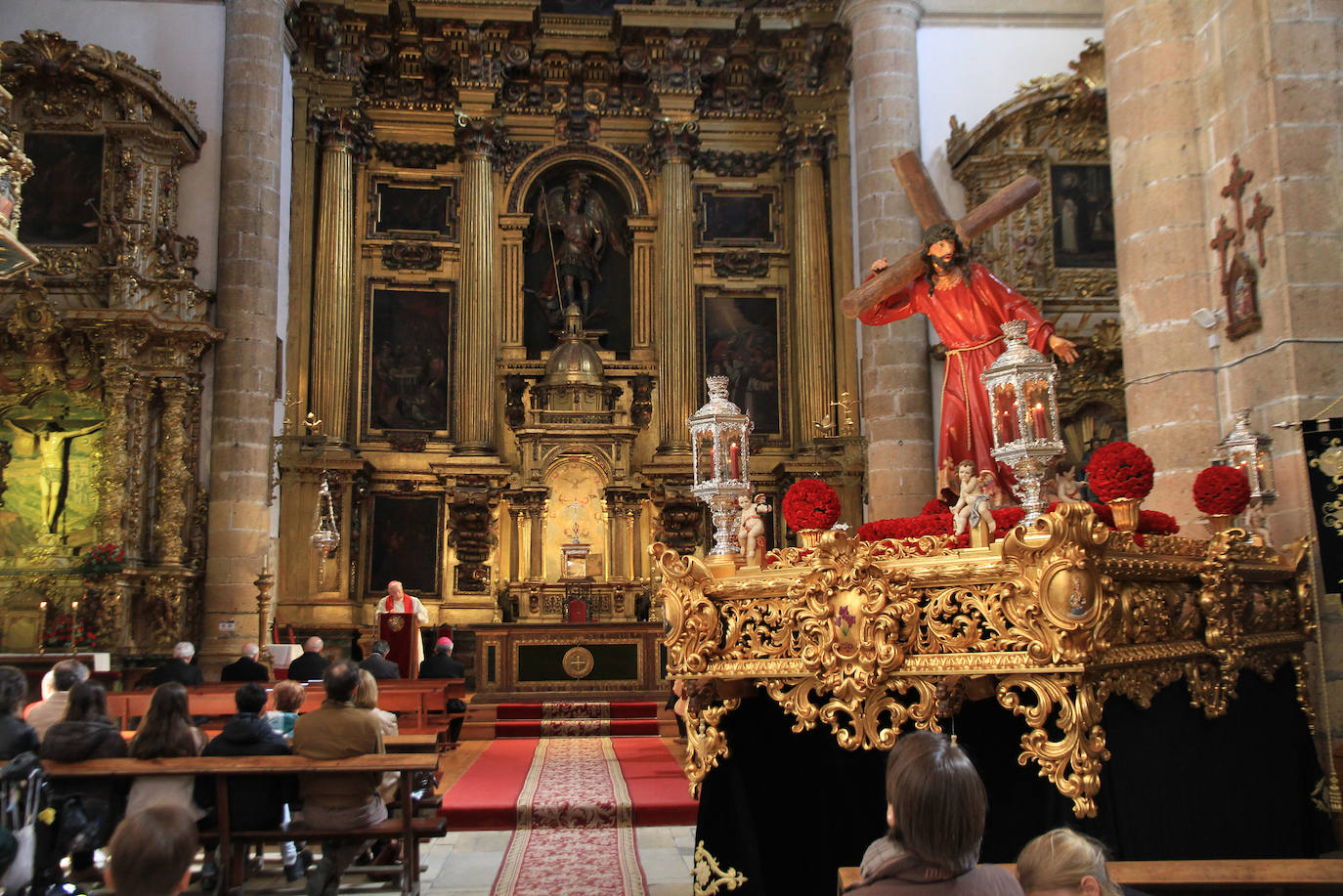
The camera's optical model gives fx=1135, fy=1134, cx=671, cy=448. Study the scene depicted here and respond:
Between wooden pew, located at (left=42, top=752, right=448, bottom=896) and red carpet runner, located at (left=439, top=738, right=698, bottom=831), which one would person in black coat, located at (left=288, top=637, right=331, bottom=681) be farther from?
wooden pew, located at (left=42, top=752, right=448, bottom=896)

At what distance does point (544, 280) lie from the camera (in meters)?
17.5

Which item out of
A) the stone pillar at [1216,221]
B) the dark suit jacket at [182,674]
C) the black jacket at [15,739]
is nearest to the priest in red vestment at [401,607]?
the dark suit jacket at [182,674]

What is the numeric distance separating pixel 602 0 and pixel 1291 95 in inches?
514

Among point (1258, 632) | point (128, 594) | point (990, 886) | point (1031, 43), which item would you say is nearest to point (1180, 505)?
point (1258, 632)

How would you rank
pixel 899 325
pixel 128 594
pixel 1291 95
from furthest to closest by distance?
pixel 899 325 → pixel 128 594 → pixel 1291 95

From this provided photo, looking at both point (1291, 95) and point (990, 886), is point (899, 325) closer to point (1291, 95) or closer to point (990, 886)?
point (1291, 95)

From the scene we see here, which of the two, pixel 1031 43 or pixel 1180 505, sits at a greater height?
pixel 1031 43

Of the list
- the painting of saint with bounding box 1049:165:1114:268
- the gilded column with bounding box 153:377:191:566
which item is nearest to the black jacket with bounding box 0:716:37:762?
the gilded column with bounding box 153:377:191:566

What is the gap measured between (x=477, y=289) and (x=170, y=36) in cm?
510

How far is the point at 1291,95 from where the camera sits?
6.81 m

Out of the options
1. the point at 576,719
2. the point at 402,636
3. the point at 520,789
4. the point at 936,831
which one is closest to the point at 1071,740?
the point at 936,831

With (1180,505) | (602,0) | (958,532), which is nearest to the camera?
(958,532)

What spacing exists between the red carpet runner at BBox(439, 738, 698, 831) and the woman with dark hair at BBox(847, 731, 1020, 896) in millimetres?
5408

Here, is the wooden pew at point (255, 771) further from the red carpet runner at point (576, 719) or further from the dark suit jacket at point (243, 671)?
the red carpet runner at point (576, 719)
